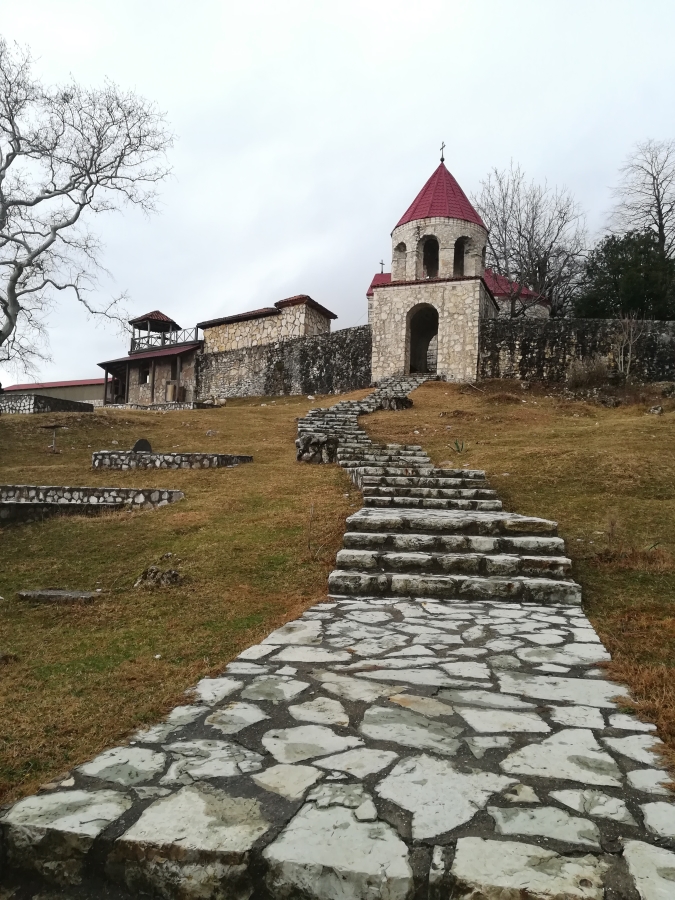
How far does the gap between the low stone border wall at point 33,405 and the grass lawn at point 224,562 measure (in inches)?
178

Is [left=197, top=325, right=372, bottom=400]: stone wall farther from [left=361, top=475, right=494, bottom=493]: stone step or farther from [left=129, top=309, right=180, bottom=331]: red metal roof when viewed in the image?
[left=361, top=475, right=494, bottom=493]: stone step

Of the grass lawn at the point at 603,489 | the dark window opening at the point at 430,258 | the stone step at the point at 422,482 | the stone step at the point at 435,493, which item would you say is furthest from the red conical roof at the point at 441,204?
the stone step at the point at 435,493

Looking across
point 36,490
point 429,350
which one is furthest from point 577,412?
point 36,490

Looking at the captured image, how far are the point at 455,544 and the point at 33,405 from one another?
17230mm

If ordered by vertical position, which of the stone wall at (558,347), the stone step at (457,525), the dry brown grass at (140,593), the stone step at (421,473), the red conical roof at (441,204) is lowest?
the dry brown grass at (140,593)

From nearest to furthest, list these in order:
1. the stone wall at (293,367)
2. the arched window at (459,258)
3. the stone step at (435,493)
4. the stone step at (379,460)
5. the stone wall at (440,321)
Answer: the stone step at (435,493) → the stone step at (379,460) → the stone wall at (440,321) → the arched window at (459,258) → the stone wall at (293,367)

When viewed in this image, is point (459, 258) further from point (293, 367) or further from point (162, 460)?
point (162, 460)

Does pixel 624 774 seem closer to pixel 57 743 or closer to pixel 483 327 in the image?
pixel 57 743

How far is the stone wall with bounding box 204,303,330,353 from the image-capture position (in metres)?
30.5

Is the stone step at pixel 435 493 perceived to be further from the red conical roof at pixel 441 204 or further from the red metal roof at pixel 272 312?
the red metal roof at pixel 272 312

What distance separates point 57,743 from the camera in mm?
2359

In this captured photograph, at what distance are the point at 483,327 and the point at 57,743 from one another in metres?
23.4

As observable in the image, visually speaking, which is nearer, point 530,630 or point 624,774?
point 624,774

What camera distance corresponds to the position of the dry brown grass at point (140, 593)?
2.62 metres
